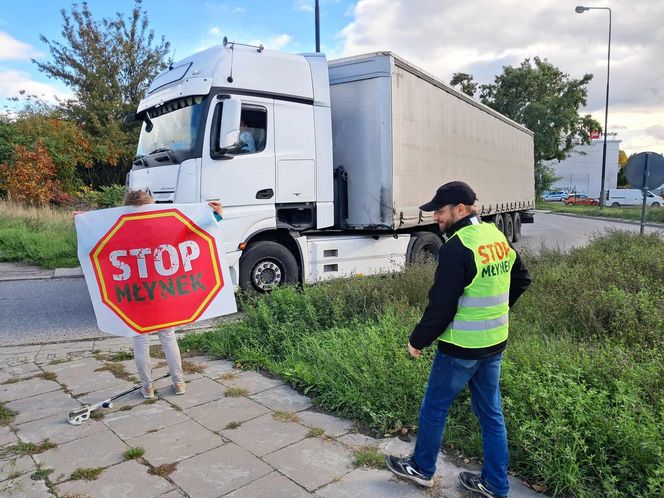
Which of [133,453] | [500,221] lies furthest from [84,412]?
[500,221]

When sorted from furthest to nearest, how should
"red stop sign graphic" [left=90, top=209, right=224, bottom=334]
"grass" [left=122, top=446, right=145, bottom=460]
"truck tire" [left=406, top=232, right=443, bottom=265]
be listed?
1. "truck tire" [left=406, top=232, right=443, bottom=265]
2. "red stop sign graphic" [left=90, top=209, right=224, bottom=334]
3. "grass" [left=122, top=446, right=145, bottom=460]

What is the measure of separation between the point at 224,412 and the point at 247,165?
3805mm

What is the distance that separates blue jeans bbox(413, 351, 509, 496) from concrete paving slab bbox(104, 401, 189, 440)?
1.97 m

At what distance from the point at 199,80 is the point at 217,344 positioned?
3.48m

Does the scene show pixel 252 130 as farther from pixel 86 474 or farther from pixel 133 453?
pixel 86 474

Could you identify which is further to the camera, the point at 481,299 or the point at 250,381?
the point at 250,381

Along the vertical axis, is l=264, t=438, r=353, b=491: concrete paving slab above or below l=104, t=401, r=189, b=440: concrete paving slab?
above

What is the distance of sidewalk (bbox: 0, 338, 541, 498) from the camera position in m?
2.98

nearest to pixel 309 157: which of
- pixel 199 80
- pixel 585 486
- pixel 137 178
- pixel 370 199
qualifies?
pixel 370 199

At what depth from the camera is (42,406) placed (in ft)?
14.0

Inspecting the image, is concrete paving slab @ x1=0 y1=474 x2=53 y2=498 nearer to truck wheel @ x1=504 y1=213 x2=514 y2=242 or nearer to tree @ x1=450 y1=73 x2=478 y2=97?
truck wheel @ x1=504 y1=213 x2=514 y2=242

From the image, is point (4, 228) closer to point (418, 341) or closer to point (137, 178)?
point (137, 178)

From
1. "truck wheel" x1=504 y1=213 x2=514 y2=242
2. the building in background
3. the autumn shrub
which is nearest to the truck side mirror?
"truck wheel" x1=504 y1=213 x2=514 y2=242

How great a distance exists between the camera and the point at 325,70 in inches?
313
